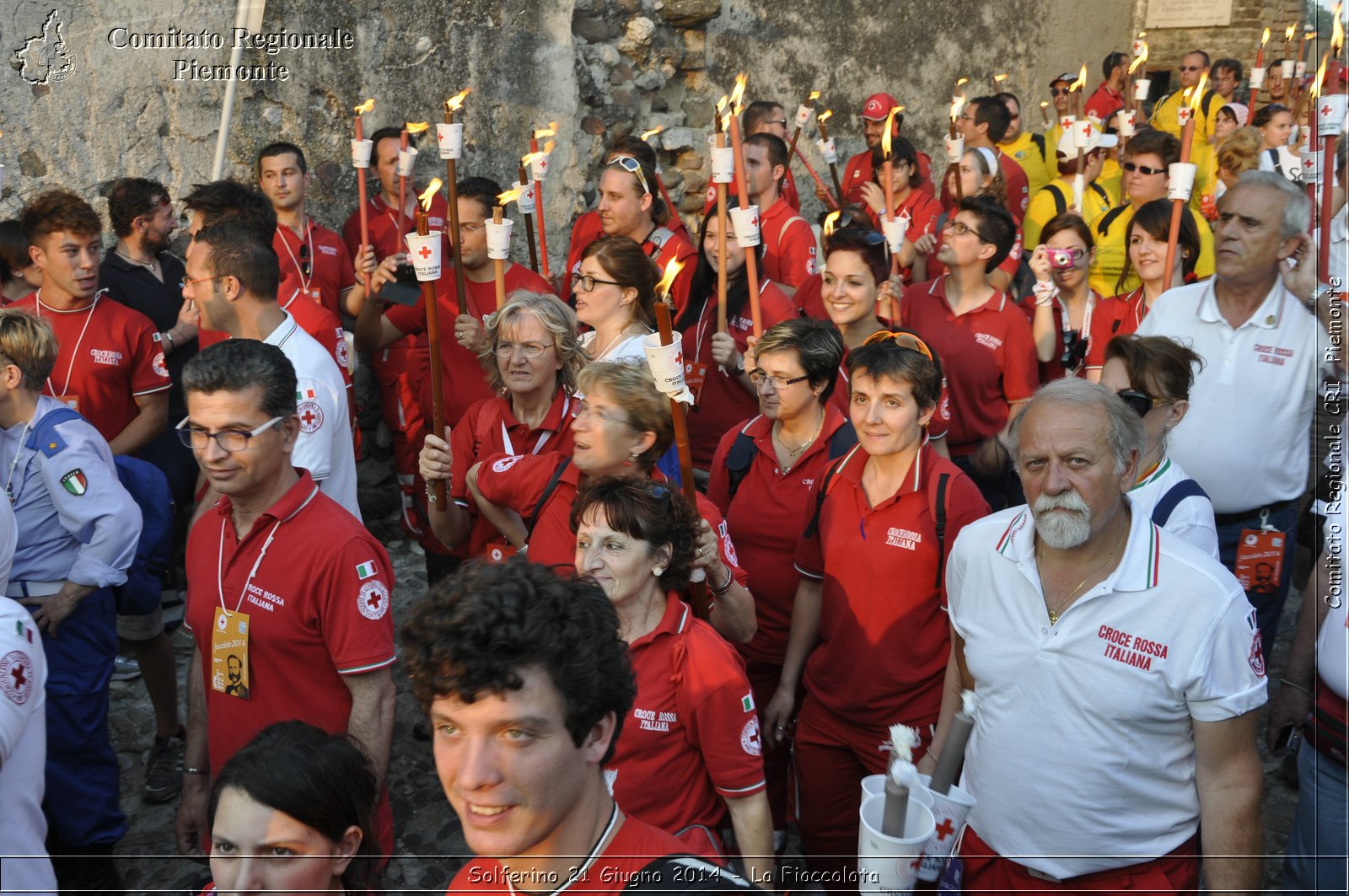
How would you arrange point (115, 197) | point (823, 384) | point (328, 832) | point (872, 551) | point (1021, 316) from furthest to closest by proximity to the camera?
point (115, 197) → point (1021, 316) → point (823, 384) → point (872, 551) → point (328, 832)

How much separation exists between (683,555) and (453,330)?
9.61 ft

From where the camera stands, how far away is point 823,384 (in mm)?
4531

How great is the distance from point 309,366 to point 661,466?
Answer: 1341 mm

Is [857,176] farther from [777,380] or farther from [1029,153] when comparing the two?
[777,380]

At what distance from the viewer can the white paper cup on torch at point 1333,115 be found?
4574mm

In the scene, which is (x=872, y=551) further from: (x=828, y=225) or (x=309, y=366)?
(x=828, y=225)

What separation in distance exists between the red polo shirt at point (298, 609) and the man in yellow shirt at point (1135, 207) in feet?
17.5

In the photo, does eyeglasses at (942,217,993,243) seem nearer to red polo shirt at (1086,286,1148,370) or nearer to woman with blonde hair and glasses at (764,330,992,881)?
red polo shirt at (1086,286,1148,370)

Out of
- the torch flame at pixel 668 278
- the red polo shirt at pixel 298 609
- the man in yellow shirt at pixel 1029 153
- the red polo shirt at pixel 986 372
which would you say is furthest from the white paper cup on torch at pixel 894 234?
the man in yellow shirt at pixel 1029 153

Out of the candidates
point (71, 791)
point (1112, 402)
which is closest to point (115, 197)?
point (71, 791)

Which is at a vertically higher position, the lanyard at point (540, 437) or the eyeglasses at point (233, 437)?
the eyeglasses at point (233, 437)

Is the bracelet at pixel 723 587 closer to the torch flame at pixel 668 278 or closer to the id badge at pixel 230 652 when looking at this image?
the torch flame at pixel 668 278

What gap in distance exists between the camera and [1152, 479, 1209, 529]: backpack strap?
3.59 metres

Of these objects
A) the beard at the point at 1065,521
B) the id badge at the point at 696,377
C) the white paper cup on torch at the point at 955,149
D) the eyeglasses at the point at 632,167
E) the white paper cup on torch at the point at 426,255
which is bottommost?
the beard at the point at 1065,521
